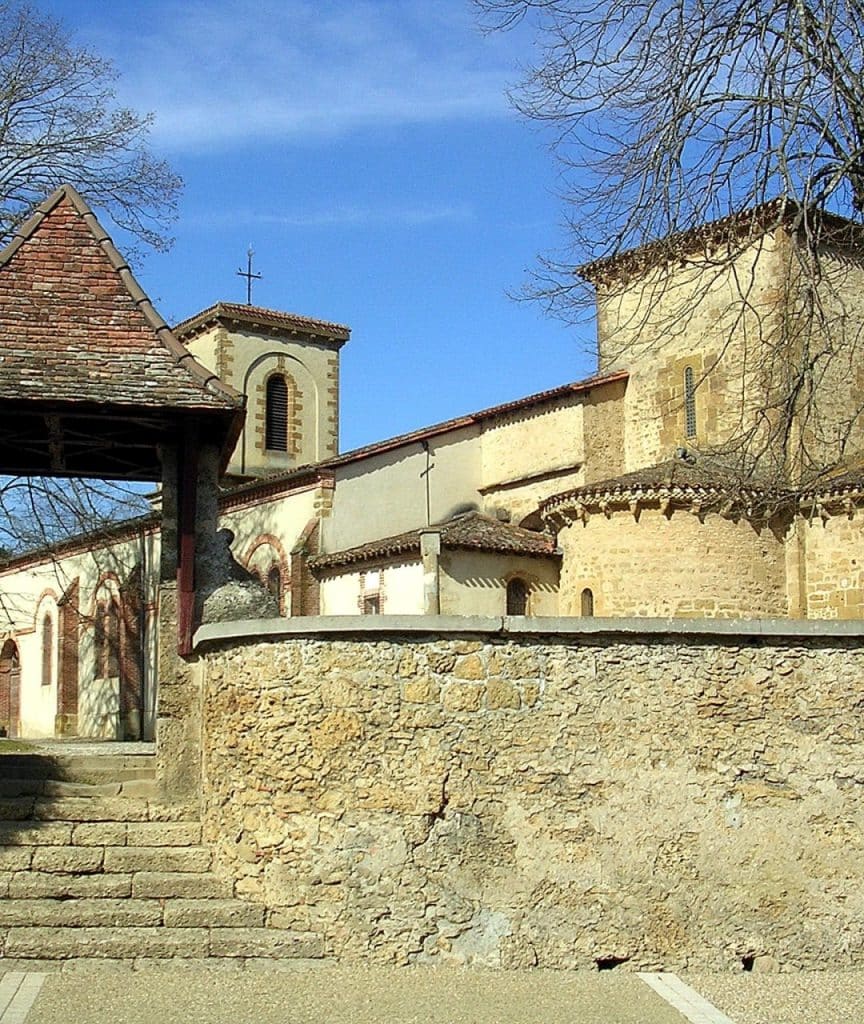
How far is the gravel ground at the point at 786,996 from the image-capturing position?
817cm

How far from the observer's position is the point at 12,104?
22.1 m

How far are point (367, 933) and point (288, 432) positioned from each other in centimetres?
3708

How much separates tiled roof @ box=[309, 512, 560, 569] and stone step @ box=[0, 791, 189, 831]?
15.8 meters

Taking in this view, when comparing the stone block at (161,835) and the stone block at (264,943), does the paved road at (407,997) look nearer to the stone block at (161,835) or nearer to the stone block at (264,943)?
the stone block at (264,943)

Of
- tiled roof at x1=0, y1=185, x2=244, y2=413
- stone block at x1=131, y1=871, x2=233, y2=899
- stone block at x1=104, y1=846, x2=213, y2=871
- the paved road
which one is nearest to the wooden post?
tiled roof at x1=0, y1=185, x2=244, y2=413

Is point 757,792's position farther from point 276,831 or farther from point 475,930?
point 276,831

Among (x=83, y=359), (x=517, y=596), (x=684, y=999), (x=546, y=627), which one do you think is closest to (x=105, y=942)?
(x=546, y=627)

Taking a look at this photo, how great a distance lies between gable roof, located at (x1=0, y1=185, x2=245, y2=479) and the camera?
35.0 ft

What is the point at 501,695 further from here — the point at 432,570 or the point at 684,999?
the point at 432,570

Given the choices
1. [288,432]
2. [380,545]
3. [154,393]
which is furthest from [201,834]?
[288,432]

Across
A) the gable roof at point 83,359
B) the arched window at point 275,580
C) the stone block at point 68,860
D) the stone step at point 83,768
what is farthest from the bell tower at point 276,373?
the stone block at point 68,860

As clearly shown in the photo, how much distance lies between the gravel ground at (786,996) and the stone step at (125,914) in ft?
9.92

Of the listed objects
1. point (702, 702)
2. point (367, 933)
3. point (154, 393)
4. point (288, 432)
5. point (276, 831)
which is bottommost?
point (367, 933)

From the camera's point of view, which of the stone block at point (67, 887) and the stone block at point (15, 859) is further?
the stone block at point (15, 859)
